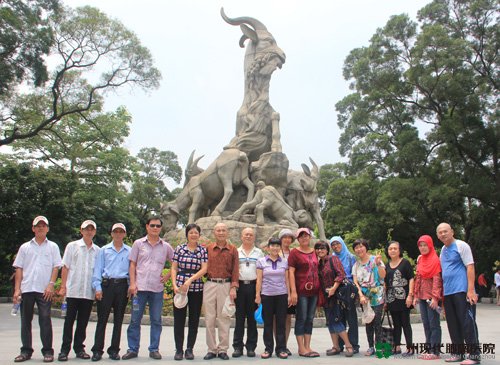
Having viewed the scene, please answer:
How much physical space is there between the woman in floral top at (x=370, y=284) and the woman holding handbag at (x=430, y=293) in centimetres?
42

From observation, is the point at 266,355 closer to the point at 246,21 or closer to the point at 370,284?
the point at 370,284

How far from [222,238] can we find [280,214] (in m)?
6.92

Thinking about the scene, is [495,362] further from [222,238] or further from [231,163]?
[231,163]

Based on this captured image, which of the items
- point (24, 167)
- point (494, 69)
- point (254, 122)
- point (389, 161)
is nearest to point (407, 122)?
point (389, 161)

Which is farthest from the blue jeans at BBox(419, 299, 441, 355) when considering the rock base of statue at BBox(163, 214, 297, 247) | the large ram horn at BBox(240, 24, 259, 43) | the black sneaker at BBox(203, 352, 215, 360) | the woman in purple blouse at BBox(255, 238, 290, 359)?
the large ram horn at BBox(240, 24, 259, 43)

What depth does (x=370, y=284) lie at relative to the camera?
20.4ft

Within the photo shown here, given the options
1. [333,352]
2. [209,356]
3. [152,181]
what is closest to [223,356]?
[209,356]

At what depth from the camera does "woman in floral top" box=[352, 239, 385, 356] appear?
242 inches

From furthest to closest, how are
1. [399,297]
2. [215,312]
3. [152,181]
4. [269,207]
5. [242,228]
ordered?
[152,181], [269,207], [242,228], [399,297], [215,312]

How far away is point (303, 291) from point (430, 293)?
1441mm

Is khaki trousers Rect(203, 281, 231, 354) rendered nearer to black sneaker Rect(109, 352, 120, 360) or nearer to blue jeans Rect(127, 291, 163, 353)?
blue jeans Rect(127, 291, 163, 353)

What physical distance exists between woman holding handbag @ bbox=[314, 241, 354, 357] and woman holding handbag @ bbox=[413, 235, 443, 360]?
2.88ft

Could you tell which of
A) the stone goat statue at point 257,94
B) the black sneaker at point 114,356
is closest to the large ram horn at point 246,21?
the stone goat statue at point 257,94

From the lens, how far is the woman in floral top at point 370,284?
6.14m
